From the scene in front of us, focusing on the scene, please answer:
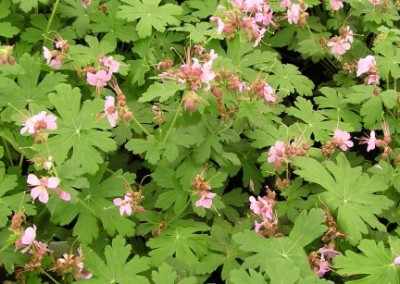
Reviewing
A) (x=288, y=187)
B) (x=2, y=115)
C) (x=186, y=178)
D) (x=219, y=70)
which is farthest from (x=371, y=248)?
(x=2, y=115)

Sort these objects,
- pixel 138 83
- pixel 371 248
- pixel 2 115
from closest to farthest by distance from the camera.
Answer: pixel 371 248 < pixel 2 115 < pixel 138 83

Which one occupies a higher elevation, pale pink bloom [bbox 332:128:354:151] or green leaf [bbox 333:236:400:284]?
pale pink bloom [bbox 332:128:354:151]

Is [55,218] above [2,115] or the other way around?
the other way around

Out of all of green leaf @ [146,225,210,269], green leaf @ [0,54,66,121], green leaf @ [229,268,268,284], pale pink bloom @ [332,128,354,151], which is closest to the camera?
green leaf @ [229,268,268,284]

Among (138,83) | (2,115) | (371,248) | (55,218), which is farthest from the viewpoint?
(138,83)

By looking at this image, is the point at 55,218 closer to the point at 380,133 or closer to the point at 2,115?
the point at 2,115

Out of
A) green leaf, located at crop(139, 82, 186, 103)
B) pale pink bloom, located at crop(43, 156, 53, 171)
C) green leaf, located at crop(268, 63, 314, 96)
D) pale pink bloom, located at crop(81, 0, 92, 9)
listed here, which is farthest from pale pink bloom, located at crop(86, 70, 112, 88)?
green leaf, located at crop(268, 63, 314, 96)

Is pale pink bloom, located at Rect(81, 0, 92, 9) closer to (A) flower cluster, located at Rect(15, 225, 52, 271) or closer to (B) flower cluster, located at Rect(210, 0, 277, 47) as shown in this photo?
(B) flower cluster, located at Rect(210, 0, 277, 47)
